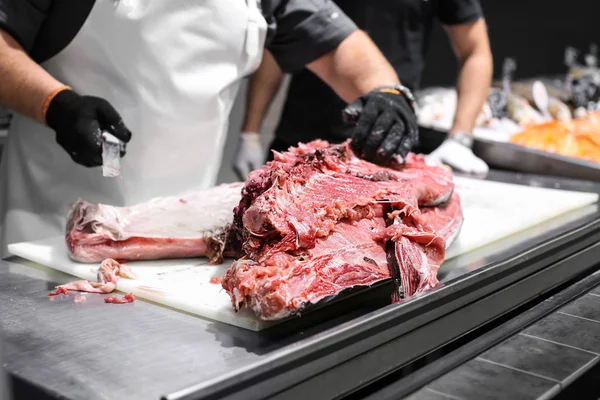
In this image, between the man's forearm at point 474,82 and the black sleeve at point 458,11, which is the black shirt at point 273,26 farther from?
the man's forearm at point 474,82

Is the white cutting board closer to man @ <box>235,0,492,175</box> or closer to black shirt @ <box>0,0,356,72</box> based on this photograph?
black shirt @ <box>0,0,356,72</box>

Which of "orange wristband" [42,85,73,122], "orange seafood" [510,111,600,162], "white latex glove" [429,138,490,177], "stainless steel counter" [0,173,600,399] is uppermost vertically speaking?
"orange wristband" [42,85,73,122]

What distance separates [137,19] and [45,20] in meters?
0.28

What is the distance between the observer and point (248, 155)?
381 centimetres

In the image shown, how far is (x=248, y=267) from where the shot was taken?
1420 mm

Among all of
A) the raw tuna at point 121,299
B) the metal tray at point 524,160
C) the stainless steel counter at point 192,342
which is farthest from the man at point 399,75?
the raw tuna at point 121,299

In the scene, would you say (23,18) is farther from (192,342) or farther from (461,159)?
(461,159)

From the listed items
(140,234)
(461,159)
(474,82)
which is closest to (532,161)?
(461,159)

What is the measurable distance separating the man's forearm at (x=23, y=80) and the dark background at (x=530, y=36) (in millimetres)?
3993

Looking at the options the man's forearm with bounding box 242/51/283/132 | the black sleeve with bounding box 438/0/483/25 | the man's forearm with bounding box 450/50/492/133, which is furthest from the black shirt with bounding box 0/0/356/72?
the man's forearm with bounding box 450/50/492/133

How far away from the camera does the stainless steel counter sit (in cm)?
113

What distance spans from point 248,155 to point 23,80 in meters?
1.82

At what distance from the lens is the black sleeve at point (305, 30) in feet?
8.56

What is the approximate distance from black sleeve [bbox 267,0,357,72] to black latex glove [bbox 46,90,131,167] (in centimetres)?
90
